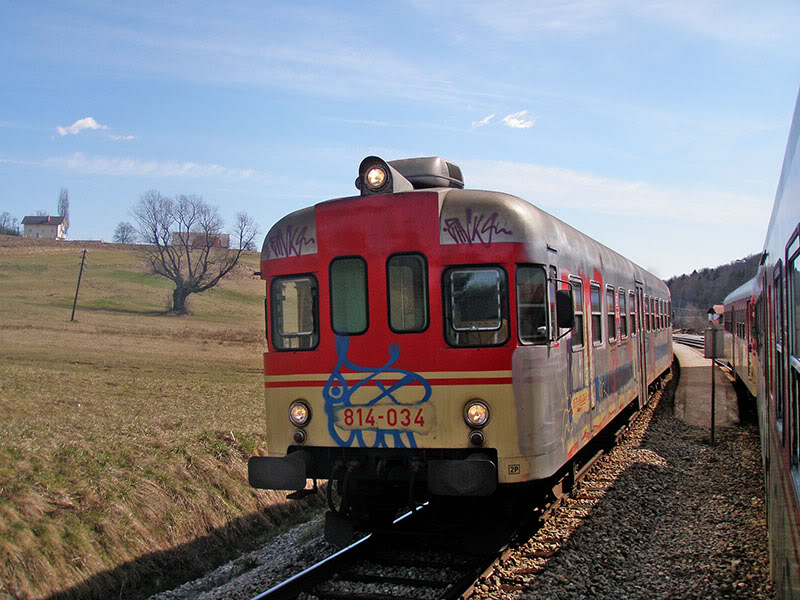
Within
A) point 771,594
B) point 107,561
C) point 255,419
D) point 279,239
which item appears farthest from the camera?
point 255,419

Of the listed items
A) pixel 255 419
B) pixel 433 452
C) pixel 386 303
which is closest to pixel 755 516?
pixel 433 452

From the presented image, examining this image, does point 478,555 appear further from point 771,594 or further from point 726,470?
point 726,470

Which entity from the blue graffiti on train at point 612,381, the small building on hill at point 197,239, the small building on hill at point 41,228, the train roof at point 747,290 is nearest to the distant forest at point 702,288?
the small building on hill at point 197,239

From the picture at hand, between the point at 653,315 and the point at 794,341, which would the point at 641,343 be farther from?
the point at 794,341

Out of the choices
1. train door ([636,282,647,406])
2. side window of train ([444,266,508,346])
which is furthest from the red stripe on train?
train door ([636,282,647,406])

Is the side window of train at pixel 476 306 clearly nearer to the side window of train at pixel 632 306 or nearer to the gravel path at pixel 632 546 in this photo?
the gravel path at pixel 632 546

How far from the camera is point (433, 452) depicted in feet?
20.7

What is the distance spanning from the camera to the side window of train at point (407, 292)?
21.0 feet

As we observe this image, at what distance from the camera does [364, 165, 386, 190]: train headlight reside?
263 inches

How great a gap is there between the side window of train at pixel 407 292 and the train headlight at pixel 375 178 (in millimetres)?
682

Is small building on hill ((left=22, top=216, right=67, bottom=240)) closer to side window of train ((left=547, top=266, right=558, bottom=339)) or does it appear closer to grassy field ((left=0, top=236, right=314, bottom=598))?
grassy field ((left=0, top=236, right=314, bottom=598))

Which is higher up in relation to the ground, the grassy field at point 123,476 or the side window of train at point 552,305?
the side window of train at point 552,305

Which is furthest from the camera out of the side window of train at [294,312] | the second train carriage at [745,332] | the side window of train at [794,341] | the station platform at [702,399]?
the station platform at [702,399]

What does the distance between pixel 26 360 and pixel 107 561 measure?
1782cm
